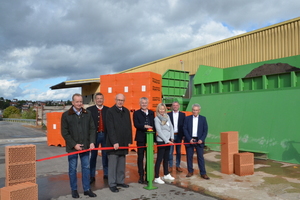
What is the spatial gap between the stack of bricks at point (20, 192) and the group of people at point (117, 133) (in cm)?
99

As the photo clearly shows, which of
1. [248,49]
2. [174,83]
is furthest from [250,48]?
[174,83]

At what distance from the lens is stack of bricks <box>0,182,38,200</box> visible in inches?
131

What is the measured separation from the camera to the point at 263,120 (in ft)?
25.6

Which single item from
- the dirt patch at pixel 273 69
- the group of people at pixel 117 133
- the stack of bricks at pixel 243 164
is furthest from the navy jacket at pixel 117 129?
the dirt patch at pixel 273 69

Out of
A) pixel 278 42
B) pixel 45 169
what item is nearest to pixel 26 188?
pixel 45 169

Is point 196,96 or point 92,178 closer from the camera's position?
point 92,178

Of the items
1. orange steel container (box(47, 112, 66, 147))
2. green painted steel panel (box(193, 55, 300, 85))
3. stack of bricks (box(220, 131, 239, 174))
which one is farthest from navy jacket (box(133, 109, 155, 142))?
orange steel container (box(47, 112, 66, 147))

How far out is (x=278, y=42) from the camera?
12.3m

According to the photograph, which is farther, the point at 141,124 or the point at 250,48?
the point at 250,48

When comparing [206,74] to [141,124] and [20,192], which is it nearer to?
[141,124]

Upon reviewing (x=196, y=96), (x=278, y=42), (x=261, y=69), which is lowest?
(x=196, y=96)

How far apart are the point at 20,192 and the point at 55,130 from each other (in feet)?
30.2

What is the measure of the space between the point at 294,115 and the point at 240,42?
26.6 ft

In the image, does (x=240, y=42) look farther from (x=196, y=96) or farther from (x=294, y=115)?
(x=294, y=115)
